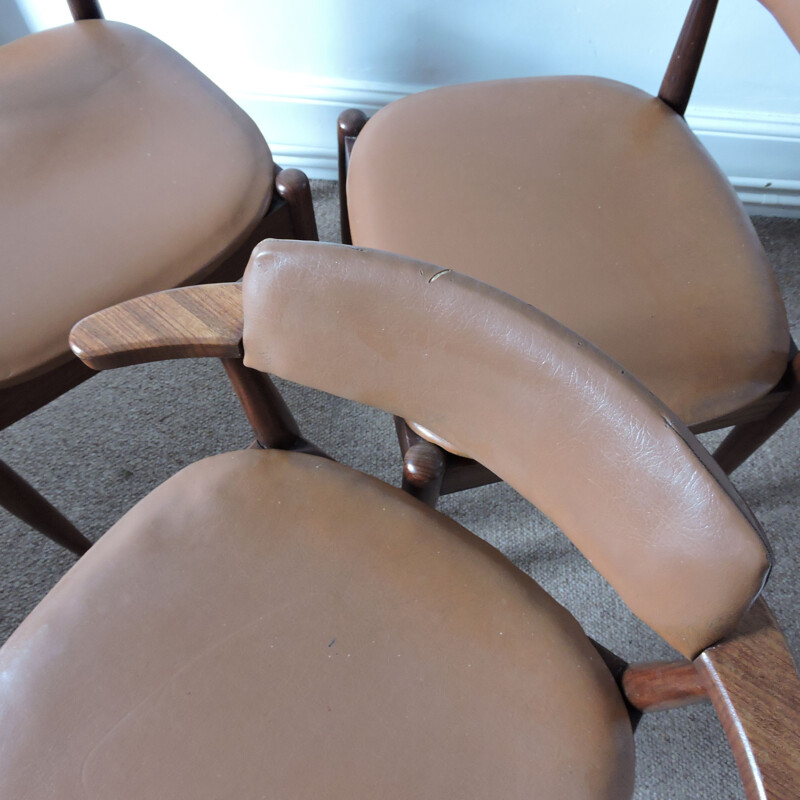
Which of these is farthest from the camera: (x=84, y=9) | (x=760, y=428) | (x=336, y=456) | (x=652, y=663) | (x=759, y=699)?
(x=336, y=456)

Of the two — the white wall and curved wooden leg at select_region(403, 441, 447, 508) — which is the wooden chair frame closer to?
curved wooden leg at select_region(403, 441, 447, 508)

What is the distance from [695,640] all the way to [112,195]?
0.65 m

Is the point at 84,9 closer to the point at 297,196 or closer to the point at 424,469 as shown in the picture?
the point at 297,196

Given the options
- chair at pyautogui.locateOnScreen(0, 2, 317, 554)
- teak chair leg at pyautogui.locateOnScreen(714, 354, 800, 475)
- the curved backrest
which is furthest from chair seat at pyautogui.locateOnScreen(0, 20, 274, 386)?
teak chair leg at pyautogui.locateOnScreen(714, 354, 800, 475)

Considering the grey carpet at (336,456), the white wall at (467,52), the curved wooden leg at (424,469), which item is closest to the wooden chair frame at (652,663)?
the curved wooden leg at (424,469)

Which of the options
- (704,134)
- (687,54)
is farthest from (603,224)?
(704,134)

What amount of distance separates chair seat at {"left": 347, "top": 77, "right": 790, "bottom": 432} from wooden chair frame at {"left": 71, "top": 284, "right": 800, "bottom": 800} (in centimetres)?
21

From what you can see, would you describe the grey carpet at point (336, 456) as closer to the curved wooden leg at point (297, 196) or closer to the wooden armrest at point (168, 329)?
the curved wooden leg at point (297, 196)

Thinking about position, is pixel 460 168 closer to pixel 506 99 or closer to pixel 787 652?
pixel 506 99

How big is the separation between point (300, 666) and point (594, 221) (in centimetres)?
50

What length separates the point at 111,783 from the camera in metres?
0.44

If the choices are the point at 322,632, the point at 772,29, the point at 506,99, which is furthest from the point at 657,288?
the point at 772,29

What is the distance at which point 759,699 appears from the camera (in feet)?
1.13

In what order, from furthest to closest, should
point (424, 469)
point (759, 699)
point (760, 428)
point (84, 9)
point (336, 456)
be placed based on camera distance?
point (336, 456), point (84, 9), point (760, 428), point (424, 469), point (759, 699)
